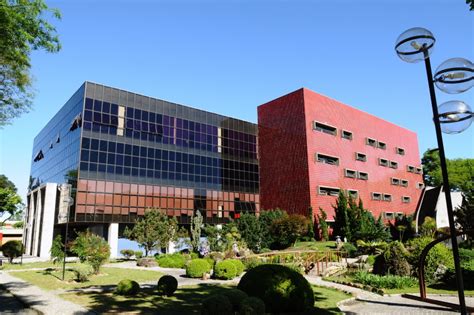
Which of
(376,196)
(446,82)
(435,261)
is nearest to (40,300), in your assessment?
(446,82)

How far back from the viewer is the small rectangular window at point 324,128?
4507 cm

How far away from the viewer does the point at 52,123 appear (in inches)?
1998

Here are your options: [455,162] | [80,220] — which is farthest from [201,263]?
[455,162]

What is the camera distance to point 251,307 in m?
8.56

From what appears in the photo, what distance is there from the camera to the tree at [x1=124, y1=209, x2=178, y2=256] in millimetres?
32156

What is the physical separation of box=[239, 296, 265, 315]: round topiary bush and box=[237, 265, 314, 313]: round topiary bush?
2.22 metres

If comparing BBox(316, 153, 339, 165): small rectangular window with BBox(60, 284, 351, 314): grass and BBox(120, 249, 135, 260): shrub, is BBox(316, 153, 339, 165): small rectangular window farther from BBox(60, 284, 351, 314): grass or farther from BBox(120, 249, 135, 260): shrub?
BBox(60, 284, 351, 314): grass

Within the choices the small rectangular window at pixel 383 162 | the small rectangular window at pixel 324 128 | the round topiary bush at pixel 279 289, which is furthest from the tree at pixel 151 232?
the small rectangular window at pixel 383 162

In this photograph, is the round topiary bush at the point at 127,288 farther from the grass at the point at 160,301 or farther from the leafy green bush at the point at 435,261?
the leafy green bush at the point at 435,261

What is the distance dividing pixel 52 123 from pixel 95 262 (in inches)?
1426

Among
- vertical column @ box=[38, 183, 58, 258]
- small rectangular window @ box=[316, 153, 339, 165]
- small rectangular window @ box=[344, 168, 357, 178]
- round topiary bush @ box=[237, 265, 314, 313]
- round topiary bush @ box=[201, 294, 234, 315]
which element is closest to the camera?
round topiary bush @ box=[201, 294, 234, 315]

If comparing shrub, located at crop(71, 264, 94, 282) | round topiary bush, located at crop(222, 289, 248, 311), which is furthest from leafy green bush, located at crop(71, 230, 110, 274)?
round topiary bush, located at crop(222, 289, 248, 311)

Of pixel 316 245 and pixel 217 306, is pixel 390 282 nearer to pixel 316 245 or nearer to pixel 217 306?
pixel 217 306

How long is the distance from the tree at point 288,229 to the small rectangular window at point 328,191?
5991 mm
